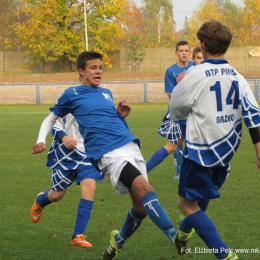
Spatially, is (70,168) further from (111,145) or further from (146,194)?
(146,194)

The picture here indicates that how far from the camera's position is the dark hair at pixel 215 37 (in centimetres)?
472

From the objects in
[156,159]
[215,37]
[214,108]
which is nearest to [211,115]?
[214,108]

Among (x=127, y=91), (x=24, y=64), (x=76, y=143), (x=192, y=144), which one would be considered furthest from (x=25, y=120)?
(x=24, y=64)

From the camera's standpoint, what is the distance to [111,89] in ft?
108

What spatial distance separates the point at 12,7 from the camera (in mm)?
82812

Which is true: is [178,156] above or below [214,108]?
below

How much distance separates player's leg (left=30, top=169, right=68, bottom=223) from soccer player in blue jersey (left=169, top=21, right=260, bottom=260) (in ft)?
6.50

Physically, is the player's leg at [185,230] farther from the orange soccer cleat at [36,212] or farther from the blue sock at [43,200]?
the orange soccer cleat at [36,212]

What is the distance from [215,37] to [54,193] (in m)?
2.62

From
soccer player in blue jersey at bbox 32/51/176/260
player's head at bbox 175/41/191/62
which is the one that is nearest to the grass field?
soccer player in blue jersey at bbox 32/51/176/260

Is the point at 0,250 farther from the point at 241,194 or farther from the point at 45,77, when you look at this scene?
the point at 45,77

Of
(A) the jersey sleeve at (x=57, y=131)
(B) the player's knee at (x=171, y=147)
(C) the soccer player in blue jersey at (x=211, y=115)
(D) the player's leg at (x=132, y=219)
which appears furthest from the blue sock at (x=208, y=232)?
(B) the player's knee at (x=171, y=147)

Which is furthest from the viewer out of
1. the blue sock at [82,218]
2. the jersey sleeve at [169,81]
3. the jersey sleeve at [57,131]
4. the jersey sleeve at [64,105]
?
the jersey sleeve at [169,81]

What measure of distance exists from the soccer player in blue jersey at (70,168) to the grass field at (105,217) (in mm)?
330
